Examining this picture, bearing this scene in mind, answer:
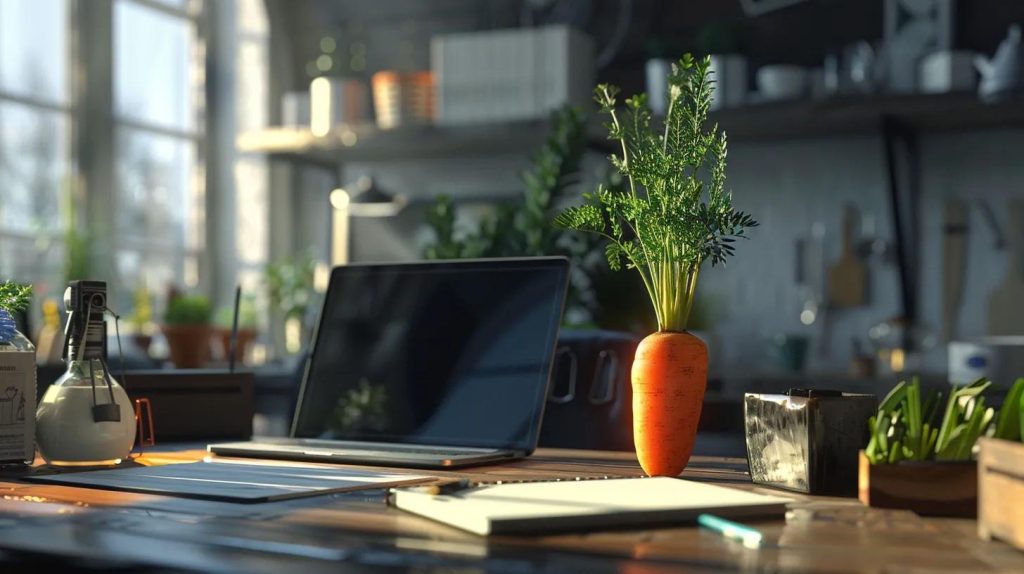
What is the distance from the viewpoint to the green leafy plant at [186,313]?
4434 mm

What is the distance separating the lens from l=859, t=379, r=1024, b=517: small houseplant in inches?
37.8

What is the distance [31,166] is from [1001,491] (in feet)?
14.6

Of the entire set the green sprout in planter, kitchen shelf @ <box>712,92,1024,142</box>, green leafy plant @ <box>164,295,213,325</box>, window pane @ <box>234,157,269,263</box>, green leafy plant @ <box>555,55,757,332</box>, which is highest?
kitchen shelf @ <box>712,92,1024,142</box>

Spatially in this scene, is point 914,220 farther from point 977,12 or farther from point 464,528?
point 464,528

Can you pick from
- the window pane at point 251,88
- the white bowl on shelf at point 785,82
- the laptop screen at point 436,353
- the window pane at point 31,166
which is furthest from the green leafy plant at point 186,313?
the laptop screen at point 436,353

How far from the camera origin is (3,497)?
3.50 ft

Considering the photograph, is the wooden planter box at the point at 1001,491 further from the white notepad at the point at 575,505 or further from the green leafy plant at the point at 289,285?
the green leafy plant at the point at 289,285

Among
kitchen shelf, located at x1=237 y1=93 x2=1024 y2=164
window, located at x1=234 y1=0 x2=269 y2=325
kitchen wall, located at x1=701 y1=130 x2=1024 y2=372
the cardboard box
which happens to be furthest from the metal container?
window, located at x1=234 y1=0 x2=269 y2=325

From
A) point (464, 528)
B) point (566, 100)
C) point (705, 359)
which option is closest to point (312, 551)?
point (464, 528)

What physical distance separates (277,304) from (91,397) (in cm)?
388

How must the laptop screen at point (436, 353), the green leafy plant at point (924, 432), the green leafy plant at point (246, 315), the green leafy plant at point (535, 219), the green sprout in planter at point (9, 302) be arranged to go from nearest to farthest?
the green leafy plant at point (924, 432) → the green sprout in planter at point (9, 302) → the laptop screen at point (436, 353) → the green leafy plant at point (535, 219) → the green leafy plant at point (246, 315)

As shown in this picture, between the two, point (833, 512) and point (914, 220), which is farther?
point (914, 220)

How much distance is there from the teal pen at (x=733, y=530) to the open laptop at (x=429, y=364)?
1.38ft

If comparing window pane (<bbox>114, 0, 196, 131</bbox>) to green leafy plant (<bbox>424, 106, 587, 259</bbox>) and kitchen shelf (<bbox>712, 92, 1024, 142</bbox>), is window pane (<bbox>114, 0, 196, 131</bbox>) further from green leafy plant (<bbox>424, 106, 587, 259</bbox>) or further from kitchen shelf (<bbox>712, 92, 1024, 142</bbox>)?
green leafy plant (<bbox>424, 106, 587, 259</bbox>)
